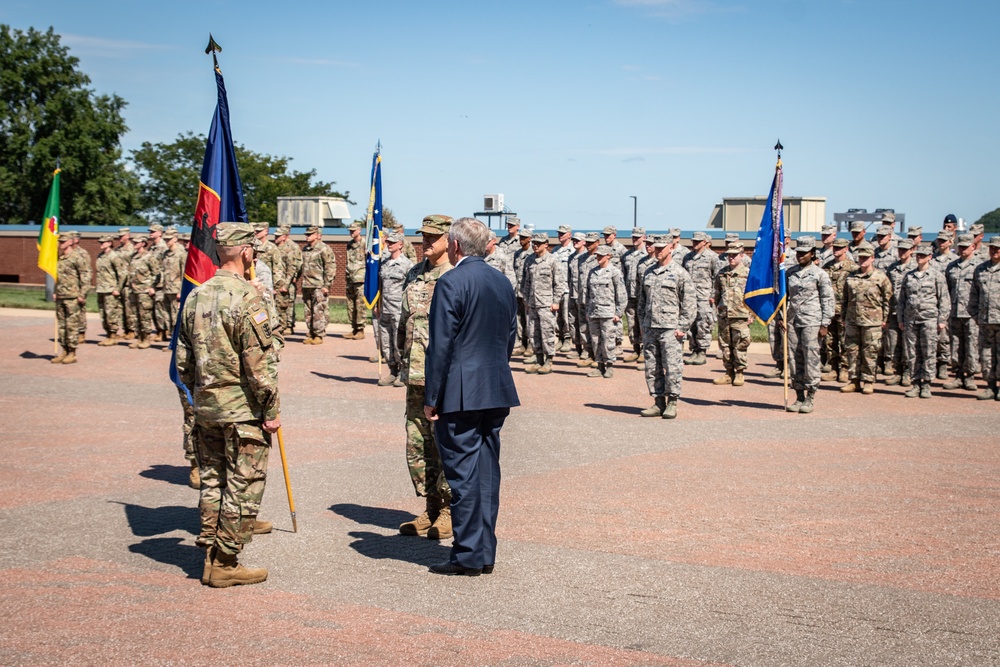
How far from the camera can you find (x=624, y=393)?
1664 centimetres

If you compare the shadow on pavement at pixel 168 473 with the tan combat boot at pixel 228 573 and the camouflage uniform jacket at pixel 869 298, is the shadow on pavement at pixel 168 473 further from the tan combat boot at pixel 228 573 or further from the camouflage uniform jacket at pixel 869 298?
the camouflage uniform jacket at pixel 869 298

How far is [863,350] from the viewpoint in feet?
55.6

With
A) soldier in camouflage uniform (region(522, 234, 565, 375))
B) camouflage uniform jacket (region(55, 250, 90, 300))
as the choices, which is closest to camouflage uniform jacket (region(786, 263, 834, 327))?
soldier in camouflage uniform (region(522, 234, 565, 375))

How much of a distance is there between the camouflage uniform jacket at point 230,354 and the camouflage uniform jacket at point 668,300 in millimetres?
8118

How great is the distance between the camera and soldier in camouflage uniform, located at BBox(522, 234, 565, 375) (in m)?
19.2

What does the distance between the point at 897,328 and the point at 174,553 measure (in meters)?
13.8

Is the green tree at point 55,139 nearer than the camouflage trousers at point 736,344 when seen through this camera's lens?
No

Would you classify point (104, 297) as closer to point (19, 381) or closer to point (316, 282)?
point (316, 282)

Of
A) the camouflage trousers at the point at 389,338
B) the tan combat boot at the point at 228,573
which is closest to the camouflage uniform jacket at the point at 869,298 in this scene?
the camouflage trousers at the point at 389,338

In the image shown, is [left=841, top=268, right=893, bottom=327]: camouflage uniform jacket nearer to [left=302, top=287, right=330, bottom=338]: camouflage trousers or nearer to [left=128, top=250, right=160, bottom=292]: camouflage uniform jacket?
[left=302, top=287, right=330, bottom=338]: camouflage trousers

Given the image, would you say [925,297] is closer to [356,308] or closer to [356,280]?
[356,280]

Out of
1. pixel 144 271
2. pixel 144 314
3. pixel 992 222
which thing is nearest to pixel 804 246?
pixel 144 314

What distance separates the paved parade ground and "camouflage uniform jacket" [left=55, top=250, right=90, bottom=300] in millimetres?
5874

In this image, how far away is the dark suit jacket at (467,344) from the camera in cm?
718
